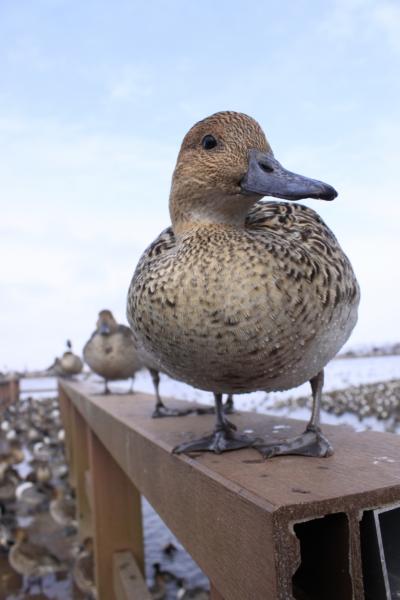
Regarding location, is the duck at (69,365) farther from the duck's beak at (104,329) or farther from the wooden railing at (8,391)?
the duck's beak at (104,329)

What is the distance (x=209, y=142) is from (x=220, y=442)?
838mm

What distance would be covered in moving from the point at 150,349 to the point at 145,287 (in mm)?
179

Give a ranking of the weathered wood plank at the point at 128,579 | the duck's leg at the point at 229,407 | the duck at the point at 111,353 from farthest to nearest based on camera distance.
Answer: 1. the duck at the point at 111,353
2. the weathered wood plank at the point at 128,579
3. the duck's leg at the point at 229,407

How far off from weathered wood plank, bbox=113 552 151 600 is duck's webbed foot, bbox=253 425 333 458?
5.40ft

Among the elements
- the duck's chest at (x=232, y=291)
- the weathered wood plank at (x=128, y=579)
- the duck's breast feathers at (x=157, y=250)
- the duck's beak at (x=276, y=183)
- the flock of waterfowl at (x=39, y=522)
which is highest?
the duck's beak at (x=276, y=183)

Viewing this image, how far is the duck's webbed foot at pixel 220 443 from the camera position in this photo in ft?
5.14

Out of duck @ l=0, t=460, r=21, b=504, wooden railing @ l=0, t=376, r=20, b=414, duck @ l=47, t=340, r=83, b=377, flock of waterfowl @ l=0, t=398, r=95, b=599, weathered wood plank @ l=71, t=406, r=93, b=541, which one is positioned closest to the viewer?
flock of waterfowl @ l=0, t=398, r=95, b=599

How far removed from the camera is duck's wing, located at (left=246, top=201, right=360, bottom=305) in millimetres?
1438

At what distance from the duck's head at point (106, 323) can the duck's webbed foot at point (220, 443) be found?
454 cm

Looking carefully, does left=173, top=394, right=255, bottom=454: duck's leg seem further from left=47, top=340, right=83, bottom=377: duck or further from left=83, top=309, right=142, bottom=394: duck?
left=47, top=340, right=83, bottom=377: duck

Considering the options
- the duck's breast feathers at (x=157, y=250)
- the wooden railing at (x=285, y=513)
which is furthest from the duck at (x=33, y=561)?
the duck's breast feathers at (x=157, y=250)

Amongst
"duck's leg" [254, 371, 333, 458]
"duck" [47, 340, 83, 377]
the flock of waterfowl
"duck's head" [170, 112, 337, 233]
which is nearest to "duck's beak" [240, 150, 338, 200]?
"duck's head" [170, 112, 337, 233]

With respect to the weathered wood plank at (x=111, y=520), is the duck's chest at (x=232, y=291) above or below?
above

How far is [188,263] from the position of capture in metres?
1.47
